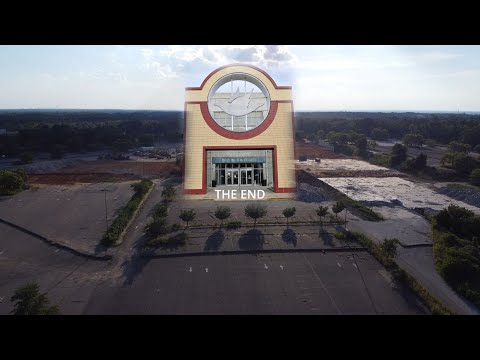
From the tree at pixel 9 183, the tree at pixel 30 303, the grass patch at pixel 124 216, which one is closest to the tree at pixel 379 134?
the grass patch at pixel 124 216

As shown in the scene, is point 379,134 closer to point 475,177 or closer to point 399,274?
point 475,177

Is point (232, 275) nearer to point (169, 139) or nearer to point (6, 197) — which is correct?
point (6, 197)

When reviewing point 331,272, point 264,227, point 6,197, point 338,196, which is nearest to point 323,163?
point 338,196

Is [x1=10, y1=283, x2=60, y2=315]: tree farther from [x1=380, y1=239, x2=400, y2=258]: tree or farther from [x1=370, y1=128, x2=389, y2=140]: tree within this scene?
[x1=370, y1=128, x2=389, y2=140]: tree

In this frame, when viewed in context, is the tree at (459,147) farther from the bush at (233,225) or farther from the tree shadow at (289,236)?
the bush at (233,225)

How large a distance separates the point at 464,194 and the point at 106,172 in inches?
639

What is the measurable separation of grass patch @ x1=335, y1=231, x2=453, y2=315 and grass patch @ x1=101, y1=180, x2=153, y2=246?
6070mm

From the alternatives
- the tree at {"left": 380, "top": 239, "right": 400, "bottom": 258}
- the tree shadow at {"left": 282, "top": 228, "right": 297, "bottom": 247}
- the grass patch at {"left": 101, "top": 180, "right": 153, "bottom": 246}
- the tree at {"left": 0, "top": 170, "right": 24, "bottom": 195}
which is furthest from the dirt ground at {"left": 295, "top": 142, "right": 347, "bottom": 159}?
the tree at {"left": 0, "top": 170, "right": 24, "bottom": 195}

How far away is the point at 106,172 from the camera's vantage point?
16.8m

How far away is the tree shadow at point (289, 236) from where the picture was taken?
8303mm

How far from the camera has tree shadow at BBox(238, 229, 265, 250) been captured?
8.02m
